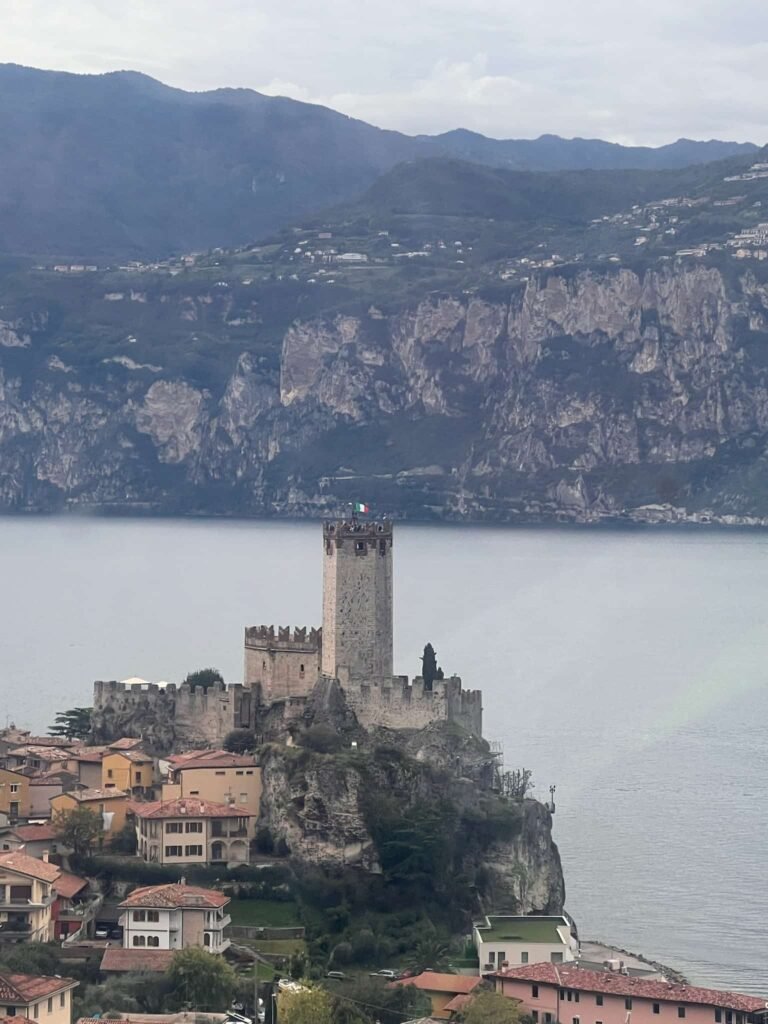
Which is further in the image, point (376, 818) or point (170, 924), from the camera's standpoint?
point (376, 818)

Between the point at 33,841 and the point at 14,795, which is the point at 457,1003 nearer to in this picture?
the point at 33,841

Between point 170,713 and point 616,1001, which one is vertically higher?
point 170,713

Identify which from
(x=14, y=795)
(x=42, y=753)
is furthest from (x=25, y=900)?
(x=42, y=753)

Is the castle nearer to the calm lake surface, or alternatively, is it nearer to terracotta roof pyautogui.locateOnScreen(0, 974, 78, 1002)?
the calm lake surface

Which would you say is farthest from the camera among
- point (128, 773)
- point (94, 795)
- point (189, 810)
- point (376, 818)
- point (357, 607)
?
point (357, 607)

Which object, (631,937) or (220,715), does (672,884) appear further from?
(220,715)

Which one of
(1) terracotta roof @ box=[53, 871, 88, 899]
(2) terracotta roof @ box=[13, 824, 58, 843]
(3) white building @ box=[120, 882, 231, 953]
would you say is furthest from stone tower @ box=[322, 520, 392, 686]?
(3) white building @ box=[120, 882, 231, 953]
